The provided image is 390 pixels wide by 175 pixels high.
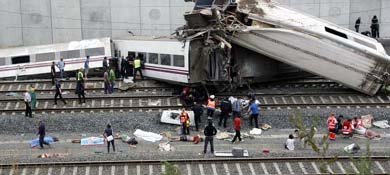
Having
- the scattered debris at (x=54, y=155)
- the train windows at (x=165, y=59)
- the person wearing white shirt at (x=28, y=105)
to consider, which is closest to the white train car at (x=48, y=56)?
the train windows at (x=165, y=59)

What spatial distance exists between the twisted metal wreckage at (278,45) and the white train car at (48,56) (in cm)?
576

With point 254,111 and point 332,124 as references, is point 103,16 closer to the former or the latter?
point 254,111

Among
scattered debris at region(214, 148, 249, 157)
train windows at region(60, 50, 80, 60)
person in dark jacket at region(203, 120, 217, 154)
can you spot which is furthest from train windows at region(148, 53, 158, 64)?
scattered debris at region(214, 148, 249, 157)

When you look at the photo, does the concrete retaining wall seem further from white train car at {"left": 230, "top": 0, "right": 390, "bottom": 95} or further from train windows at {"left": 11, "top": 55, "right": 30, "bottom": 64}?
white train car at {"left": 230, "top": 0, "right": 390, "bottom": 95}

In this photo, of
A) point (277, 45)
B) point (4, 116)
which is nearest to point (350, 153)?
point (277, 45)

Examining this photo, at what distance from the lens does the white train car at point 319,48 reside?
87.4 ft

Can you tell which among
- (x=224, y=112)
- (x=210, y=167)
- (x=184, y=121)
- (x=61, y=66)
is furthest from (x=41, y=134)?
(x=61, y=66)

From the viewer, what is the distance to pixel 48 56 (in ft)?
104

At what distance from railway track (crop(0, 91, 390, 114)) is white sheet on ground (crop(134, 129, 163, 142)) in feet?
7.50

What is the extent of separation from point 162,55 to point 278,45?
204 inches

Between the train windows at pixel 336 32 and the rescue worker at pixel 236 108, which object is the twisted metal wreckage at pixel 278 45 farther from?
the rescue worker at pixel 236 108

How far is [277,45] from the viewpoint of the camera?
88.9ft

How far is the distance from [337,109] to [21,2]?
18381mm

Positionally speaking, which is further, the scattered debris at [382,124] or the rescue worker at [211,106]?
the scattered debris at [382,124]
